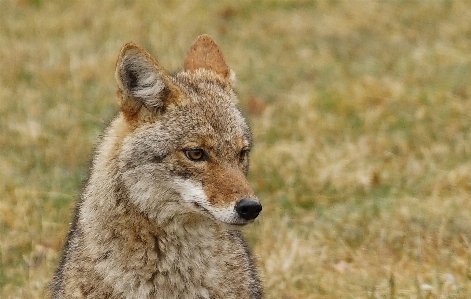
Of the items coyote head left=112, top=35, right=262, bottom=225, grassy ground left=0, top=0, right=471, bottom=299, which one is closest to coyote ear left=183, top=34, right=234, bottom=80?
coyote head left=112, top=35, right=262, bottom=225

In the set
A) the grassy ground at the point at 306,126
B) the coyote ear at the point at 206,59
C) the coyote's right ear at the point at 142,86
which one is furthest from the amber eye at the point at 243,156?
the grassy ground at the point at 306,126

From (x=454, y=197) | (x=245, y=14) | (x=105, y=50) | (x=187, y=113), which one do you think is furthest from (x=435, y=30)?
(x=187, y=113)

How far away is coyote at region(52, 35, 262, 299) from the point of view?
477 cm

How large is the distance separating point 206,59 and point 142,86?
89 centimetres

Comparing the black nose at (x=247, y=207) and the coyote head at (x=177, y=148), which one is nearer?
the black nose at (x=247, y=207)

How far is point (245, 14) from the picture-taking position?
44.8ft

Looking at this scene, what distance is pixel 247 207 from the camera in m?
4.57

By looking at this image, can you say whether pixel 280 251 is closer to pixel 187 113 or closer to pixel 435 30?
pixel 187 113

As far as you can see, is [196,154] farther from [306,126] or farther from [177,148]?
[306,126]

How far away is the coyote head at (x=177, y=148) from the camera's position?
4.68 meters

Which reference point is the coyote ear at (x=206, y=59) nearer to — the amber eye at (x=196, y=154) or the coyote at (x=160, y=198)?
the coyote at (x=160, y=198)

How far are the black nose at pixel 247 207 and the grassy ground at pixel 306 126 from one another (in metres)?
1.71

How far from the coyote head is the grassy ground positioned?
5.67ft

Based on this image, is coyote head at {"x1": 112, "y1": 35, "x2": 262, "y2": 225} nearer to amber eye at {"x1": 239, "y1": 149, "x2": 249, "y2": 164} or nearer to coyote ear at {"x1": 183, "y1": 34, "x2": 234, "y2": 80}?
amber eye at {"x1": 239, "y1": 149, "x2": 249, "y2": 164}
